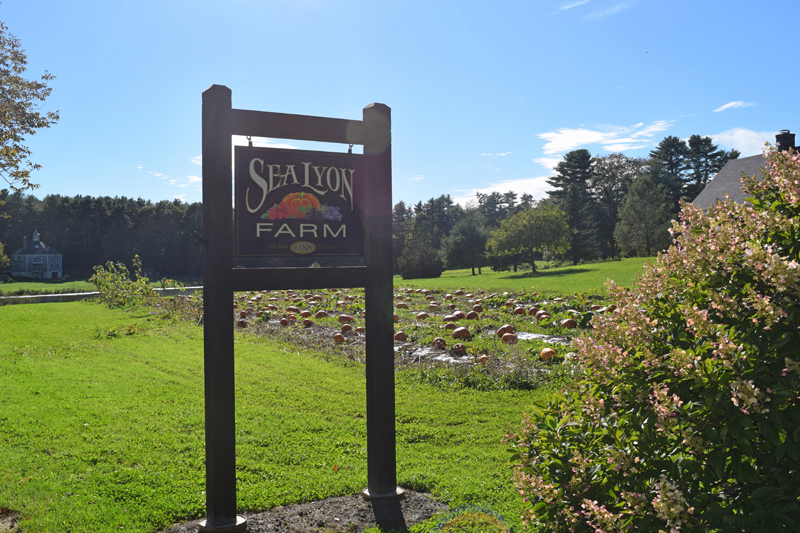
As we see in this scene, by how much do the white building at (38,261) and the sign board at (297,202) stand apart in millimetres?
71272

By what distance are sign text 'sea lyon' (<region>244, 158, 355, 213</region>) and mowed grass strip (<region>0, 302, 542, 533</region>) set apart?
98.9 inches

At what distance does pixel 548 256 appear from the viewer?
2040 inches

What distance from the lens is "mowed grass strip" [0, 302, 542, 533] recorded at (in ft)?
14.2

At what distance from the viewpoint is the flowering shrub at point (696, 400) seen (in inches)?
73.5

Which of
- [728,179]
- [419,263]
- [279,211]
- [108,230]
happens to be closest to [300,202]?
[279,211]

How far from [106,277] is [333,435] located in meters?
19.0

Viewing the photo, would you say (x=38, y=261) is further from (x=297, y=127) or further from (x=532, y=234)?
(x=297, y=127)

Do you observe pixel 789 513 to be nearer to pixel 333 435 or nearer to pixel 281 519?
pixel 281 519

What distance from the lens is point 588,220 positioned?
5447cm

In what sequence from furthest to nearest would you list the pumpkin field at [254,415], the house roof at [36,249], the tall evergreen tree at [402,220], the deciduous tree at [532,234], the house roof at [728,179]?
1. the tall evergreen tree at [402,220]
2. the house roof at [36,249]
3. the deciduous tree at [532,234]
4. the house roof at [728,179]
5. the pumpkin field at [254,415]

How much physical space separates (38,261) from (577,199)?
208 ft

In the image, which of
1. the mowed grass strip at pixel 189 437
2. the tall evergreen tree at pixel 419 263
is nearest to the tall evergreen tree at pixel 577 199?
the tall evergreen tree at pixel 419 263

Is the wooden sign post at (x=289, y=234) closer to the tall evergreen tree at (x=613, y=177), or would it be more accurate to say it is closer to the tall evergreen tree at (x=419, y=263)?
the tall evergreen tree at (x=419, y=263)

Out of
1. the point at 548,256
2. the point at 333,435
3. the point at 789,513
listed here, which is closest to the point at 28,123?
the point at 333,435
